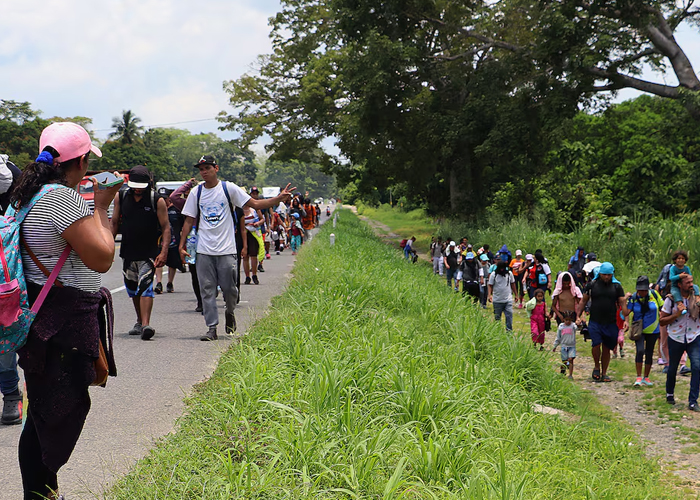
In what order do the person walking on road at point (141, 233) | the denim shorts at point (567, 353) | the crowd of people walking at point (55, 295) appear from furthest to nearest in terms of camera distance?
the denim shorts at point (567, 353) < the person walking on road at point (141, 233) < the crowd of people walking at point (55, 295)

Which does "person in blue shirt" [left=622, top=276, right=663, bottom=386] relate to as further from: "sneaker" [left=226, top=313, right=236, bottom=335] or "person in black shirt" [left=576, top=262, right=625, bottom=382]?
"sneaker" [left=226, top=313, right=236, bottom=335]

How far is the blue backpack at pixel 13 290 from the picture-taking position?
275 cm

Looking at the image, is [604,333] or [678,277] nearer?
[678,277]

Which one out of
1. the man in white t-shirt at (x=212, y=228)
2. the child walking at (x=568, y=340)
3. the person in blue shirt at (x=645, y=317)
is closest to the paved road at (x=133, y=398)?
the man in white t-shirt at (x=212, y=228)

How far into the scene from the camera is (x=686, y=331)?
8.85 meters

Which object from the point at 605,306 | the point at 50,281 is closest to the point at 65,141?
the point at 50,281

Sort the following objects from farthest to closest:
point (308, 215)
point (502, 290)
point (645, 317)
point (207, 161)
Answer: point (308, 215)
point (502, 290)
point (645, 317)
point (207, 161)

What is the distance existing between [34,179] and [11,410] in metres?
2.86

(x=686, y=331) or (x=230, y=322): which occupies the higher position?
(x=230, y=322)

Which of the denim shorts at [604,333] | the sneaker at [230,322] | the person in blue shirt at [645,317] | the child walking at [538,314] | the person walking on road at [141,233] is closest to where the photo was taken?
the person walking on road at [141,233]

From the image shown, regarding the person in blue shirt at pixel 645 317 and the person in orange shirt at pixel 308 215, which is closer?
the person in blue shirt at pixel 645 317

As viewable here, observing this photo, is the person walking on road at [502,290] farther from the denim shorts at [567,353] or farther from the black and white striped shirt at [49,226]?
the black and white striped shirt at [49,226]

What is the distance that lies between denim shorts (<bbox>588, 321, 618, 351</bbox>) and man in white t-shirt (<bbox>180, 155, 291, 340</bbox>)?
549 cm

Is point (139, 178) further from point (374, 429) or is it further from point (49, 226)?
point (49, 226)
